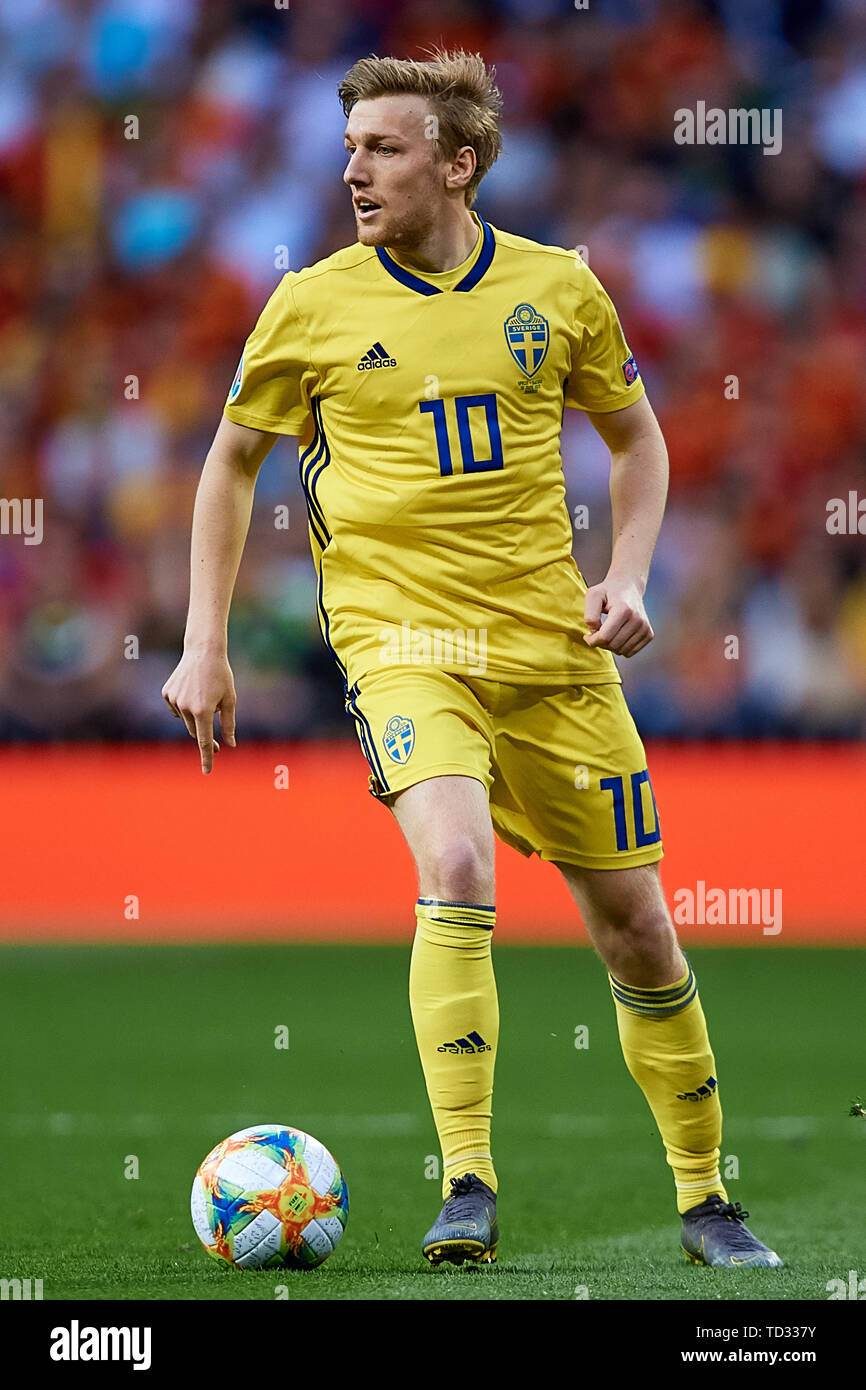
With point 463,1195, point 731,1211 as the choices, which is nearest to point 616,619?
point 463,1195

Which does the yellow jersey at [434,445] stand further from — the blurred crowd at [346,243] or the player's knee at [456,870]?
the blurred crowd at [346,243]

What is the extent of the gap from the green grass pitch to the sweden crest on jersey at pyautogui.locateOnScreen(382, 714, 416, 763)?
1.00 m

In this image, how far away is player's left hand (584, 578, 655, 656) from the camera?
402 cm

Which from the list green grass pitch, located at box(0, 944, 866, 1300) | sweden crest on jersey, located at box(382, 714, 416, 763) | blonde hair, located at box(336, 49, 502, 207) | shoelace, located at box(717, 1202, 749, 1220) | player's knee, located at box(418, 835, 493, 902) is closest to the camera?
player's knee, located at box(418, 835, 493, 902)

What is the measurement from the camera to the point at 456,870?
371 centimetres

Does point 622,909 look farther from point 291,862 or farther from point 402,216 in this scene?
point 291,862

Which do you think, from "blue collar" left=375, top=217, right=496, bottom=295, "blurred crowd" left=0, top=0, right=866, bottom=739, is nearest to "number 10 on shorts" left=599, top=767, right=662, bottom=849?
"blue collar" left=375, top=217, right=496, bottom=295

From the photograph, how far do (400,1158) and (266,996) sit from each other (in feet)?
10.0

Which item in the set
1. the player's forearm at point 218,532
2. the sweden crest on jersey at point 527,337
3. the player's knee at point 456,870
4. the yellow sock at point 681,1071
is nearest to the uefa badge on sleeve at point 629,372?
the sweden crest on jersey at point 527,337

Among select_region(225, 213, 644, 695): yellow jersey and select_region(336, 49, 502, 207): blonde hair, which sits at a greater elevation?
select_region(336, 49, 502, 207): blonde hair

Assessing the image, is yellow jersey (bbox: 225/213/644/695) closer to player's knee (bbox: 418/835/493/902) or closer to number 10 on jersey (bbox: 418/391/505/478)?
number 10 on jersey (bbox: 418/391/505/478)

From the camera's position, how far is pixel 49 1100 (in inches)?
265
